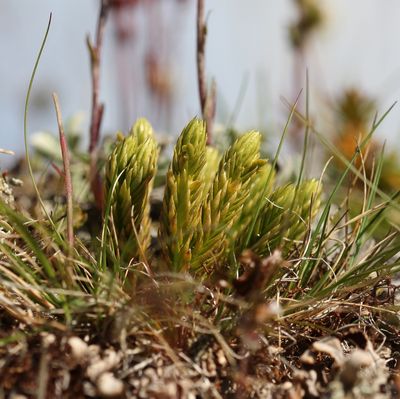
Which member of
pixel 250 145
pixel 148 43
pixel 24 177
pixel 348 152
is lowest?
pixel 24 177

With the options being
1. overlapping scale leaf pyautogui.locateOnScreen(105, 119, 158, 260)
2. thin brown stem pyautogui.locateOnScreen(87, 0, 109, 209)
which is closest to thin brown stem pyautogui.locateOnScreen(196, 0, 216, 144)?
thin brown stem pyautogui.locateOnScreen(87, 0, 109, 209)

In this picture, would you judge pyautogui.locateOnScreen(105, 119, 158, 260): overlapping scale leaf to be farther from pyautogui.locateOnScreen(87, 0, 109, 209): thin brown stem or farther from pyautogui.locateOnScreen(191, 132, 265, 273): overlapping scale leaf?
pyautogui.locateOnScreen(87, 0, 109, 209): thin brown stem

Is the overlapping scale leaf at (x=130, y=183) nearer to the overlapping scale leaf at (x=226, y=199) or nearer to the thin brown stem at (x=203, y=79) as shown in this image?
the overlapping scale leaf at (x=226, y=199)

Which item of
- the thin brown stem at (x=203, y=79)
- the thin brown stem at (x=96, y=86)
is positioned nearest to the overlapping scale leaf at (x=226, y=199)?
the thin brown stem at (x=203, y=79)

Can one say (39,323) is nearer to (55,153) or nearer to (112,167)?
(112,167)

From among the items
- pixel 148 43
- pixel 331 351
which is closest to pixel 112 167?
pixel 331 351
